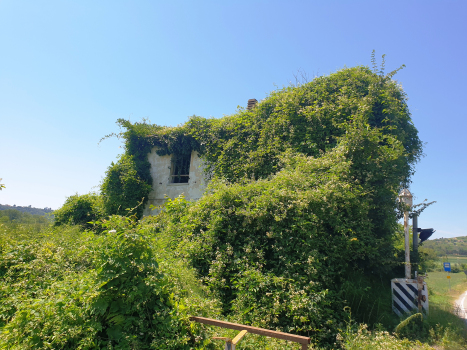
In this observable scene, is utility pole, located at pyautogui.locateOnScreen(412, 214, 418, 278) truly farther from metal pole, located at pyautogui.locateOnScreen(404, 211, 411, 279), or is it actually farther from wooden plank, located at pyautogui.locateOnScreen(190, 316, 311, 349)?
wooden plank, located at pyautogui.locateOnScreen(190, 316, 311, 349)

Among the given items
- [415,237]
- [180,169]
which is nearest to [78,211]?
[180,169]

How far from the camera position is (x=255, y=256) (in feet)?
19.3

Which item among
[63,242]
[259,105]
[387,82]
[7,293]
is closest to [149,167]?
[259,105]

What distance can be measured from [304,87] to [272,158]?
3.20m

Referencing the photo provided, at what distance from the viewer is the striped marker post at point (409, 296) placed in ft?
20.7

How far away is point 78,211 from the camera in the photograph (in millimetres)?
13430

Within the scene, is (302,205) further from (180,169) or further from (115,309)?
(180,169)

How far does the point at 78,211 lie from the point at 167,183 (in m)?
4.68

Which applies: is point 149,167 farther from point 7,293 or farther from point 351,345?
point 351,345

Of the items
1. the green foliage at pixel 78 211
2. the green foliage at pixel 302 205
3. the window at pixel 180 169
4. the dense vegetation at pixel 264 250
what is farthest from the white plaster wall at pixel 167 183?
the green foliage at pixel 78 211

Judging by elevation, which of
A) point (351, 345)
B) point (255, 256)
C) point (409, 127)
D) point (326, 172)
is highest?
point (409, 127)

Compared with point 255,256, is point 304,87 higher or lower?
Answer: higher

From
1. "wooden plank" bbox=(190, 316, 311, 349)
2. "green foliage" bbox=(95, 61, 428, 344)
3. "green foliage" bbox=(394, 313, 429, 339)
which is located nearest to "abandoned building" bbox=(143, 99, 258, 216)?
"green foliage" bbox=(95, 61, 428, 344)

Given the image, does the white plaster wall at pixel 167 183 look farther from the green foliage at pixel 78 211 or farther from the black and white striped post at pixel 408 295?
the black and white striped post at pixel 408 295
